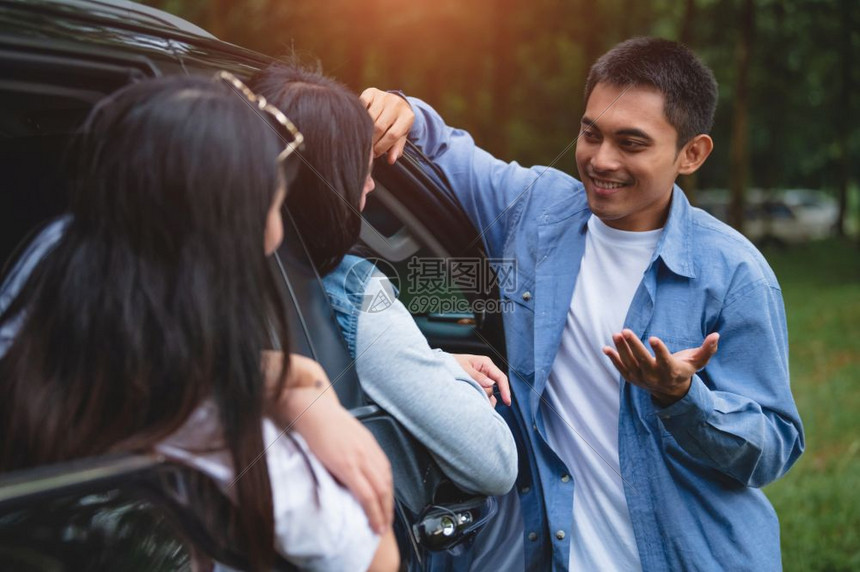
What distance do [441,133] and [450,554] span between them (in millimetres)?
1181

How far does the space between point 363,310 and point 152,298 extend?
0.50m

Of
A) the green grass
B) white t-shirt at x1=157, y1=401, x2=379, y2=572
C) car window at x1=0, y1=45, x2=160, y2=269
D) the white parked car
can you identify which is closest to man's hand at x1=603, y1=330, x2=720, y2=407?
white t-shirt at x1=157, y1=401, x2=379, y2=572

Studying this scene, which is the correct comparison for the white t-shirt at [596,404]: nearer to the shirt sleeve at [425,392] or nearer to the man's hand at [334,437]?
the shirt sleeve at [425,392]

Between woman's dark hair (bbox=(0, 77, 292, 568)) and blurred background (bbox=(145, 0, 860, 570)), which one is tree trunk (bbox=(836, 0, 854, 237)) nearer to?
blurred background (bbox=(145, 0, 860, 570))

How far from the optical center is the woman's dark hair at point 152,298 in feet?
3.65

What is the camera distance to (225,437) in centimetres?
116

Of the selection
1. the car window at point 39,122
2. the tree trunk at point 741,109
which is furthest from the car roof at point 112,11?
the tree trunk at point 741,109

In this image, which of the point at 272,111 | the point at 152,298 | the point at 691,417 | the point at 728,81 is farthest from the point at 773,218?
the point at 152,298

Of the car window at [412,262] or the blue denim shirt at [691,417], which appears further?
the car window at [412,262]

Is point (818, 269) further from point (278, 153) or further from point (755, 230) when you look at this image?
point (278, 153)

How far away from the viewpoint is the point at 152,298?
1.11 m

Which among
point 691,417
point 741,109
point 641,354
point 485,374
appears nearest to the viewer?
point 641,354

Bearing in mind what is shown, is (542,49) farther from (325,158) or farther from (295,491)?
(295,491)

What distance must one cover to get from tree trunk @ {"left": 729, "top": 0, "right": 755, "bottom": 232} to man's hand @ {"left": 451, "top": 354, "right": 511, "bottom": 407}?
37.5 ft
